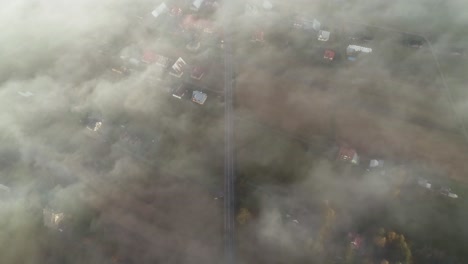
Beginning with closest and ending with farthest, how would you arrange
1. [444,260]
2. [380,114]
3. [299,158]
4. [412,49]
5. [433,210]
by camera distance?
[444,260]
[433,210]
[299,158]
[380,114]
[412,49]

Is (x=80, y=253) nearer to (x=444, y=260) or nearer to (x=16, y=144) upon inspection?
(x=16, y=144)

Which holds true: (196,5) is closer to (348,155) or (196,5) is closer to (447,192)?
(348,155)

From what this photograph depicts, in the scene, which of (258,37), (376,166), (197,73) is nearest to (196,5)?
(258,37)

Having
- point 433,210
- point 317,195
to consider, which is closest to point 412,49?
point 433,210

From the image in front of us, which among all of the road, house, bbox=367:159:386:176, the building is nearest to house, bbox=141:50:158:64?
the building

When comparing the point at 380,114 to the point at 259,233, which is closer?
the point at 259,233

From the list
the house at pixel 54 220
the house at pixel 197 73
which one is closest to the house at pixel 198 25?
the house at pixel 197 73

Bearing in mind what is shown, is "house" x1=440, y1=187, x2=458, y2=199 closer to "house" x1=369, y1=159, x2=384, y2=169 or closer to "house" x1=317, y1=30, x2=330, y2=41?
"house" x1=369, y1=159, x2=384, y2=169
